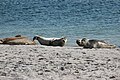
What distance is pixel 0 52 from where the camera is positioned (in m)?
13.7

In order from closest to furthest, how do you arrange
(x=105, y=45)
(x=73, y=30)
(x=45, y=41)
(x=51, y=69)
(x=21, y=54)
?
(x=51, y=69)
(x=21, y=54)
(x=105, y=45)
(x=45, y=41)
(x=73, y=30)

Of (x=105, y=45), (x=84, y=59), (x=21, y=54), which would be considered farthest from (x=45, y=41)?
(x=84, y=59)

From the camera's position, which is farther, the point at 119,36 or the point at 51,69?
the point at 119,36

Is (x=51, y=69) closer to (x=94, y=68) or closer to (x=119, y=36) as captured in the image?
(x=94, y=68)

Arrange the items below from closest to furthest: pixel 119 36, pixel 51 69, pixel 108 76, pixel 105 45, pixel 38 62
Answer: pixel 108 76, pixel 51 69, pixel 38 62, pixel 105 45, pixel 119 36

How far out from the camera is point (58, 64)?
37.5 ft

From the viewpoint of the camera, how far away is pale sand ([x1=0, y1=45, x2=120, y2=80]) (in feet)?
33.3

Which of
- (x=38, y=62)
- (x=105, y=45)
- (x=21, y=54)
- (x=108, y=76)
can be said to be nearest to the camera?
(x=108, y=76)

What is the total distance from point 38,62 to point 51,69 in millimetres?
1028

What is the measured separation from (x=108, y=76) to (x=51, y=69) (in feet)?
4.56

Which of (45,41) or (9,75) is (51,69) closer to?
(9,75)

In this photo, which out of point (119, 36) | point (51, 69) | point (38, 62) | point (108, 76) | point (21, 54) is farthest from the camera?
point (119, 36)

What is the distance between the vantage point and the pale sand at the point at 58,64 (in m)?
10.1

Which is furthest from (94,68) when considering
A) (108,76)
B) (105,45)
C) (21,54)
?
(105,45)
